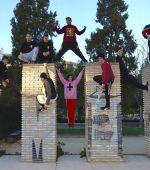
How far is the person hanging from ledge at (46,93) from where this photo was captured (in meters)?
14.0

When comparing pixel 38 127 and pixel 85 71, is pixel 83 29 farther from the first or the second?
pixel 38 127

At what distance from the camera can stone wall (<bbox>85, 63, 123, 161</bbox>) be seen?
13.8 m

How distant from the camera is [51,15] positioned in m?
32.4

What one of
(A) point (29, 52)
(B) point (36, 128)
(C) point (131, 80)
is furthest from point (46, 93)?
(C) point (131, 80)

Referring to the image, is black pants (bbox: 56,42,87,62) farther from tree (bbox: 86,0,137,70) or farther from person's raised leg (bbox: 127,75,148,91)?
tree (bbox: 86,0,137,70)

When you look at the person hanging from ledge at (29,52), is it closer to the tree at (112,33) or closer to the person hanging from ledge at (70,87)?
the person hanging from ledge at (70,87)

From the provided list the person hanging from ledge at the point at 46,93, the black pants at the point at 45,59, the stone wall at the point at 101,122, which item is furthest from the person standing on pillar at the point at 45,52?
the stone wall at the point at 101,122

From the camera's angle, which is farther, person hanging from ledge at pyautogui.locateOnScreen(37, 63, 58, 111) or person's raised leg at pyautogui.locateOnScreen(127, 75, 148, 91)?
person's raised leg at pyautogui.locateOnScreen(127, 75, 148, 91)

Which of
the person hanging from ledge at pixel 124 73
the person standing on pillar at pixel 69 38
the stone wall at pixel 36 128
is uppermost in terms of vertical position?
the person standing on pillar at pixel 69 38

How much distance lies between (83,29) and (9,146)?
10224mm

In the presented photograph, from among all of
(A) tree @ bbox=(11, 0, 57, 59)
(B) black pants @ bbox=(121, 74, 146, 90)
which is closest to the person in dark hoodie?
(B) black pants @ bbox=(121, 74, 146, 90)

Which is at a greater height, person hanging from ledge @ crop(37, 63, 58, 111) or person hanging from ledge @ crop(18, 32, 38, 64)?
person hanging from ledge @ crop(18, 32, 38, 64)

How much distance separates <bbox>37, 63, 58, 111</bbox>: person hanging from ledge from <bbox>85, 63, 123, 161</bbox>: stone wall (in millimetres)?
1103

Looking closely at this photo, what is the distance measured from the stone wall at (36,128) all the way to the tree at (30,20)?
17951 mm
